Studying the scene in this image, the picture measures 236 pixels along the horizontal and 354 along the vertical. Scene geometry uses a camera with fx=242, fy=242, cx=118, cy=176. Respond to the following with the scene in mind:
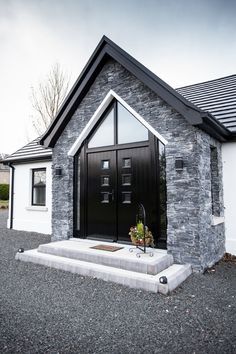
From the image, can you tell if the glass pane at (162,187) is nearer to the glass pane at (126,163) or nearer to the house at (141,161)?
the house at (141,161)

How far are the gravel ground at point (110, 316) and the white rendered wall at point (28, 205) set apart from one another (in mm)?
5177

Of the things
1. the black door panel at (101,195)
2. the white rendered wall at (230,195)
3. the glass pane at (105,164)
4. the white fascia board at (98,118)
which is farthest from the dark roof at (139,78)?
the glass pane at (105,164)

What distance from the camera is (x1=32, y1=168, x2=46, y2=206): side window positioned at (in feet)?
34.9

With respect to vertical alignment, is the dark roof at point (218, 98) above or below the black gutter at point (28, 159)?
above

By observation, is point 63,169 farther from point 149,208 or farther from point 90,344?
point 90,344

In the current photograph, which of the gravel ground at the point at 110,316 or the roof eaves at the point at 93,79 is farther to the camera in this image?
the roof eaves at the point at 93,79

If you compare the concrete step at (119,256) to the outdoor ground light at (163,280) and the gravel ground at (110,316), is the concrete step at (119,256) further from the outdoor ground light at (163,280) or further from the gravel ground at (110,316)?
the gravel ground at (110,316)

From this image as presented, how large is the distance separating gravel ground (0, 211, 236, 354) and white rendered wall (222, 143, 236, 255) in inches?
65.7

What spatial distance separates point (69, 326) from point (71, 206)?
4.34m

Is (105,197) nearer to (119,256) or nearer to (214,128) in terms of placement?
(119,256)

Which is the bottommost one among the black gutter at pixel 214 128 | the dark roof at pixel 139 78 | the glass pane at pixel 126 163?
the glass pane at pixel 126 163

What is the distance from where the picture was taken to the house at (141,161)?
5.33 meters

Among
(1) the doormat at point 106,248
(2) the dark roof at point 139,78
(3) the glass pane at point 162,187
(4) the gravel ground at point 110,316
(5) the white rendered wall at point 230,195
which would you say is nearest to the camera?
(4) the gravel ground at point 110,316

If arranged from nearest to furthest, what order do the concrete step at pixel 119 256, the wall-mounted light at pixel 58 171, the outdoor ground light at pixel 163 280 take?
the outdoor ground light at pixel 163 280, the concrete step at pixel 119 256, the wall-mounted light at pixel 58 171
